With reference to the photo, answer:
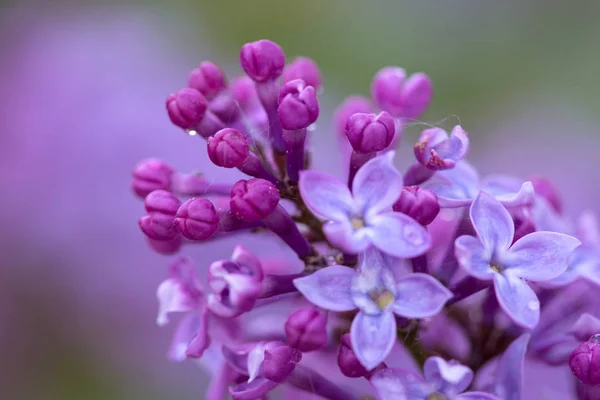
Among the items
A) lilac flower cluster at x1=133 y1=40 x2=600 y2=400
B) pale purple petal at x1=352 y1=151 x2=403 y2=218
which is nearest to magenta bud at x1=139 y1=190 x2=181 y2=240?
lilac flower cluster at x1=133 y1=40 x2=600 y2=400

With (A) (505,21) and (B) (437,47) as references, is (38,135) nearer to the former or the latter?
(B) (437,47)

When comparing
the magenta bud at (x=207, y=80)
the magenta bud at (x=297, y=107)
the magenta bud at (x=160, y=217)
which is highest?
the magenta bud at (x=207, y=80)

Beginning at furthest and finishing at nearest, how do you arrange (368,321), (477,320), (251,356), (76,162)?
(76,162), (477,320), (251,356), (368,321)

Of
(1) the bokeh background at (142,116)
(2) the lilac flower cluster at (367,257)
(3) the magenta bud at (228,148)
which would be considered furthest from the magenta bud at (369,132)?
(1) the bokeh background at (142,116)

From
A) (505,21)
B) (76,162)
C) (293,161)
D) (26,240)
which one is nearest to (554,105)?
(505,21)

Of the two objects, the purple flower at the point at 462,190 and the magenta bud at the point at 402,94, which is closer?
the purple flower at the point at 462,190

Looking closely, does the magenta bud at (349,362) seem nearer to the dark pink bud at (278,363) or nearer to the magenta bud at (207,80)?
the dark pink bud at (278,363)

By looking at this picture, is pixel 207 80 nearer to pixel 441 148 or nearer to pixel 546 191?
pixel 441 148

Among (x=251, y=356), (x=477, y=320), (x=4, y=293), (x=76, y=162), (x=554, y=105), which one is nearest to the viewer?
(x=251, y=356)
